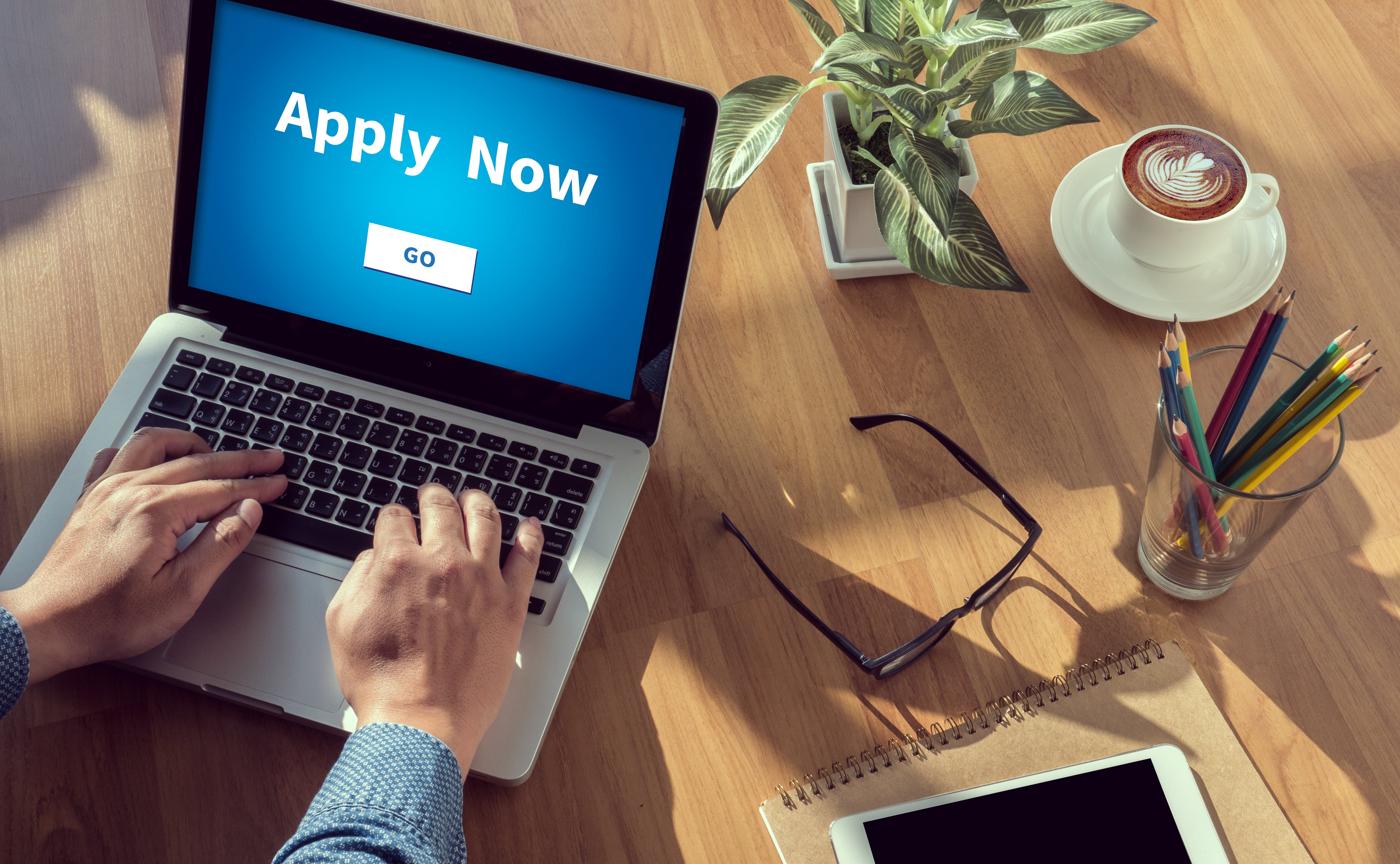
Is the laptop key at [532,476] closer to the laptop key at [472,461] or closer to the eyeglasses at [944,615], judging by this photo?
the laptop key at [472,461]

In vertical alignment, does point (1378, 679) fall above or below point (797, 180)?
below

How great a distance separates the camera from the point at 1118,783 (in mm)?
690

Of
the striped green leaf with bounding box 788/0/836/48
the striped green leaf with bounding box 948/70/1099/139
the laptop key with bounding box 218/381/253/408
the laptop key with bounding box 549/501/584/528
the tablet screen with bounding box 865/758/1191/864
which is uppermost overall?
the striped green leaf with bounding box 788/0/836/48

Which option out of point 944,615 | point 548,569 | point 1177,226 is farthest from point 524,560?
point 1177,226

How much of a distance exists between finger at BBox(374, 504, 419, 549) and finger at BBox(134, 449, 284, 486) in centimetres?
11

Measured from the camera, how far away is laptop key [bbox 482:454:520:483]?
780 mm

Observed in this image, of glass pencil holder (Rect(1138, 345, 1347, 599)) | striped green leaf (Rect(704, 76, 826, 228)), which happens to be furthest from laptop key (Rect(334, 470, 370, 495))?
glass pencil holder (Rect(1138, 345, 1347, 599))

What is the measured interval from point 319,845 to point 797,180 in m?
0.71

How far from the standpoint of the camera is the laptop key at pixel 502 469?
78cm

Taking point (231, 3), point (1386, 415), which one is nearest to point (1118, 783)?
point (1386, 415)

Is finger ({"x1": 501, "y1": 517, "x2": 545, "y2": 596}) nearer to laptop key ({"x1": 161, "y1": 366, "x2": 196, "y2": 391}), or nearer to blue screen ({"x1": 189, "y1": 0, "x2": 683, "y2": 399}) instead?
blue screen ({"x1": 189, "y1": 0, "x2": 683, "y2": 399})

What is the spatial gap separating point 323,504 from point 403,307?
0.17 metres

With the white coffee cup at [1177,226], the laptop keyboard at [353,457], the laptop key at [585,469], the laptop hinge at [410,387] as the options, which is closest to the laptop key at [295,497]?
the laptop keyboard at [353,457]

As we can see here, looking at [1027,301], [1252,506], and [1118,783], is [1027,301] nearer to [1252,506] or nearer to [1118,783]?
[1252,506]
